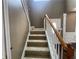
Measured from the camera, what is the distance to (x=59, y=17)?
7824mm

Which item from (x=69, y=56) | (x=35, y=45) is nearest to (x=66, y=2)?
(x=35, y=45)

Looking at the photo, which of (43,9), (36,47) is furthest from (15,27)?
(43,9)

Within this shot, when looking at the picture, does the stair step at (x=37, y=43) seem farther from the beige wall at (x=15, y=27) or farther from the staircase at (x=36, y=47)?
the beige wall at (x=15, y=27)

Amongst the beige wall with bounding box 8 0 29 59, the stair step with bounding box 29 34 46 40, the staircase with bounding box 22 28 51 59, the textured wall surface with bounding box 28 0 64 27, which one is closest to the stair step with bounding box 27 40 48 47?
the staircase with bounding box 22 28 51 59

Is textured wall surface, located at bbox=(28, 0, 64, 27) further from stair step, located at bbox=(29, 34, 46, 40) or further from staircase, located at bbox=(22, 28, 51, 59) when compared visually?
stair step, located at bbox=(29, 34, 46, 40)

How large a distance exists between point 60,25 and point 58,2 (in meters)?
1.27

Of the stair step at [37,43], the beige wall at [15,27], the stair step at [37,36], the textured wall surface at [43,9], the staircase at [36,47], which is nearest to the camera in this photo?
the beige wall at [15,27]

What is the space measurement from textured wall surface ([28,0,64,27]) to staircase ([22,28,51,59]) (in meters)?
2.11

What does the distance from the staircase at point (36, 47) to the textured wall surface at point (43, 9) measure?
2115 millimetres

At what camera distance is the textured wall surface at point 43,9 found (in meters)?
7.82

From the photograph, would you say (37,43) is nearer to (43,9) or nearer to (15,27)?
(15,27)

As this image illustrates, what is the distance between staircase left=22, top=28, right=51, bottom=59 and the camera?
175 inches

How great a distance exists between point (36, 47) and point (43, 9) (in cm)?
349

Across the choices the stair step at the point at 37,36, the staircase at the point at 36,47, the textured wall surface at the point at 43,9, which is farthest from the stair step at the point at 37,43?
the textured wall surface at the point at 43,9
